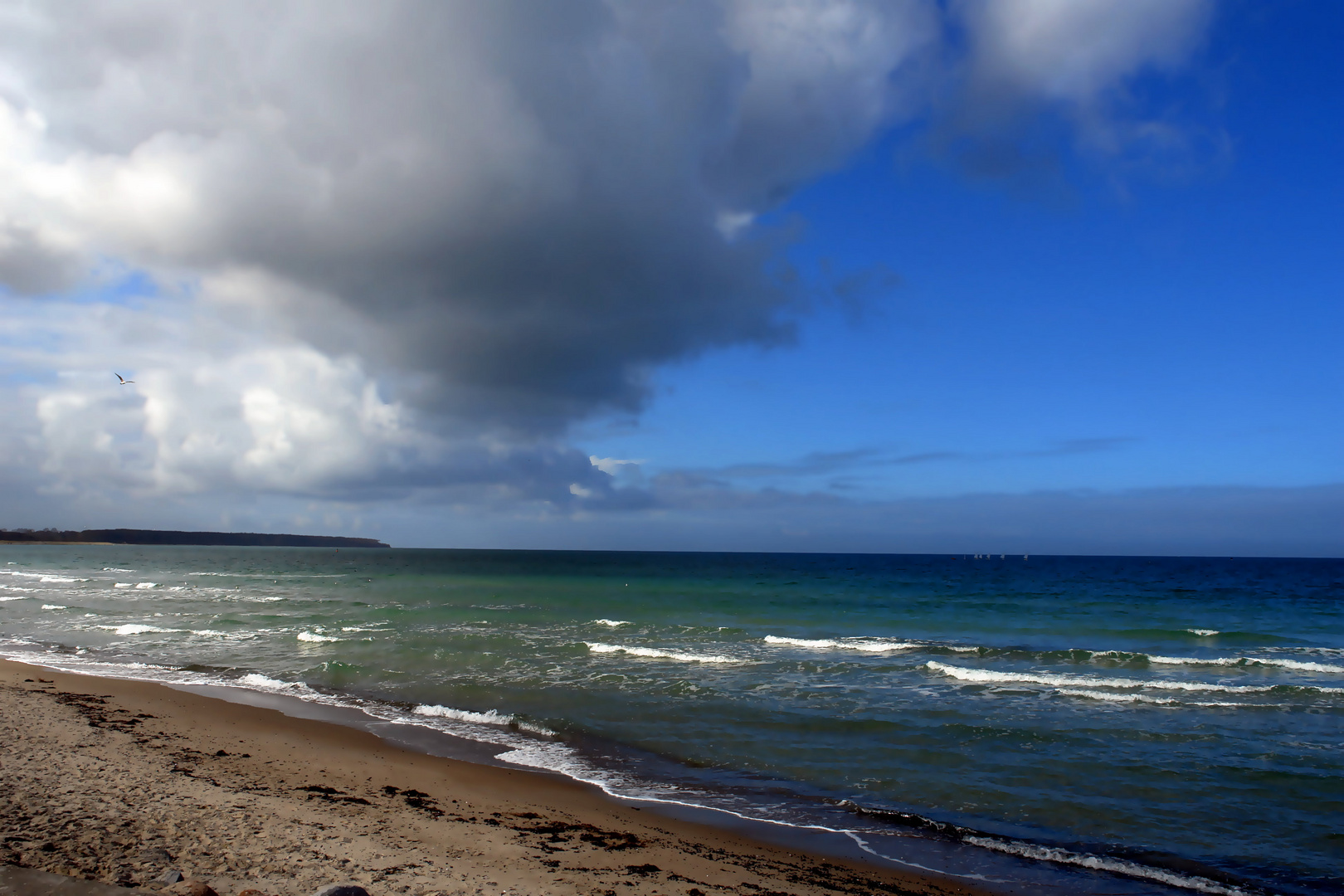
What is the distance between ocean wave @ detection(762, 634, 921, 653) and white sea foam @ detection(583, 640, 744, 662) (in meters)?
4.22

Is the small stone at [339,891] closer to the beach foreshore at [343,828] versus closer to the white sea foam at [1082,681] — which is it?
the beach foreshore at [343,828]

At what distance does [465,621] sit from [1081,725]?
2403cm

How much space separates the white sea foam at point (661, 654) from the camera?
819 inches

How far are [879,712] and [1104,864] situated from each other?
650cm

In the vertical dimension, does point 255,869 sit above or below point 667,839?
above

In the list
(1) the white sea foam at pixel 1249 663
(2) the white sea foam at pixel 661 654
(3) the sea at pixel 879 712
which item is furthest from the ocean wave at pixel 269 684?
(1) the white sea foam at pixel 1249 663

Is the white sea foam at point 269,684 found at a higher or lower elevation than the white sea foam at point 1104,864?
lower

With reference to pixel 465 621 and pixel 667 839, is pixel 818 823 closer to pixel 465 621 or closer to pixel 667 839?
pixel 667 839

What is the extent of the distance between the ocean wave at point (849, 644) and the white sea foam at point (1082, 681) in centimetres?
394

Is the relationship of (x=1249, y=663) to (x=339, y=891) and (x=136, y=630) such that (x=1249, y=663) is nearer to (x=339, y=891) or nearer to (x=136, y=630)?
(x=339, y=891)


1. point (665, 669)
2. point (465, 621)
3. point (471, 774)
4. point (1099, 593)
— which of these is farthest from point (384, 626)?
point (1099, 593)

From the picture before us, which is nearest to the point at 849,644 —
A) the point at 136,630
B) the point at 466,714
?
the point at 466,714

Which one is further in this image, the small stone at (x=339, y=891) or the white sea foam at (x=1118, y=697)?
the white sea foam at (x=1118, y=697)

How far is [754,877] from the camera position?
7094 mm
